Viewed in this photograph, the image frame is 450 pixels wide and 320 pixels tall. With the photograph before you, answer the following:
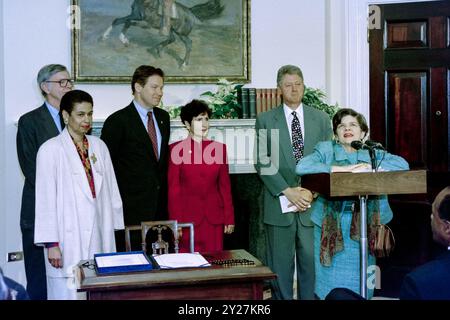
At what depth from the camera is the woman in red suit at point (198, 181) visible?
3566mm

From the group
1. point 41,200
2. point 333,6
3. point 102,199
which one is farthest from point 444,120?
point 41,200

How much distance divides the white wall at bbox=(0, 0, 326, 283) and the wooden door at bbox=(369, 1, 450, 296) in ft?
1.84

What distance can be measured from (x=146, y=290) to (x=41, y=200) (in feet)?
3.29

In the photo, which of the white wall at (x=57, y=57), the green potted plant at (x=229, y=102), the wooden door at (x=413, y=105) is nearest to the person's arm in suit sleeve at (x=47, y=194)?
the white wall at (x=57, y=57)

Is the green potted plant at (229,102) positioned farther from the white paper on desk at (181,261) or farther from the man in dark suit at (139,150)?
the white paper on desk at (181,261)

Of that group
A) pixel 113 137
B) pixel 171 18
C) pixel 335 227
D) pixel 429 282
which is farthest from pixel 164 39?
pixel 429 282

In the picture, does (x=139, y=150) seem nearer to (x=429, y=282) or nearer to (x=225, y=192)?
(x=225, y=192)

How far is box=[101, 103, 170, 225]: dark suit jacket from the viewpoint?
350 centimetres

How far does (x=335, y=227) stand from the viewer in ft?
9.44

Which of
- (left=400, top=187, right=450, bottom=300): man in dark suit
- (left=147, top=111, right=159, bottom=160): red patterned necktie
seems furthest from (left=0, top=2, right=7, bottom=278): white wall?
(left=400, top=187, right=450, bottom=300): man in dark suit

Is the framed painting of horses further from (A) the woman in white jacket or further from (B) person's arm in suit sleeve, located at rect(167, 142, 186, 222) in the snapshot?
(A) the woman in white jacket

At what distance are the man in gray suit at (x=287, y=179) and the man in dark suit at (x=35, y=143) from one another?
3.95ft
